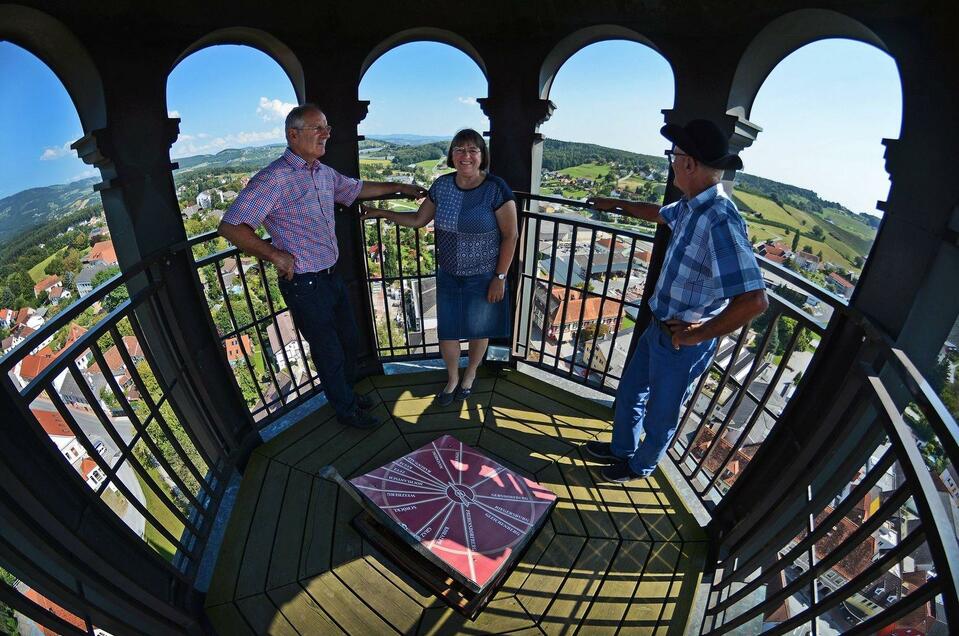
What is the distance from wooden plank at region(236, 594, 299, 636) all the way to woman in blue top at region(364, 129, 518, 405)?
184 cm

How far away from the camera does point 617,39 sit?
2912 mm

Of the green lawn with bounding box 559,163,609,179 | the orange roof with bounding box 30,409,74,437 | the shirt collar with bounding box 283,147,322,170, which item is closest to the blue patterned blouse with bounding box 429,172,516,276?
the green lawn with bounding box 559,163,609,179

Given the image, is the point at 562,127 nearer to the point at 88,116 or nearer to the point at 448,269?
the point at 448,269

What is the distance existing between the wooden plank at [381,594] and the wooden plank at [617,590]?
828 mm

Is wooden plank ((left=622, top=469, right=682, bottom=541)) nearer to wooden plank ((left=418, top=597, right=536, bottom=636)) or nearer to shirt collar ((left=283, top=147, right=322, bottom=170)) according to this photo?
wooden plank ((left=418, top=597, right=536, bottom=636))

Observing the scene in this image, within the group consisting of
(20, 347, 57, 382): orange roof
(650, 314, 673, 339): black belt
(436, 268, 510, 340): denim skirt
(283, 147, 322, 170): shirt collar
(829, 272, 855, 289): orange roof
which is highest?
(283, 147, 322, 170): shirt collar

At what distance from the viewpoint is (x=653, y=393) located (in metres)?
2.47

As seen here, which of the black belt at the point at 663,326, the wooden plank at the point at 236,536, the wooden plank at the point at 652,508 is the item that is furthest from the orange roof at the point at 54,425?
the black belt at the point at 663,326

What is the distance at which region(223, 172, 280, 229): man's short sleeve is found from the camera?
229 centimetres

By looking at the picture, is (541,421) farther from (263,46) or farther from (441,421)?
(263,46)

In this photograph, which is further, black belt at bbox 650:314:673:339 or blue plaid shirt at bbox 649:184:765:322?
black belt at bbox 650:314:673:339

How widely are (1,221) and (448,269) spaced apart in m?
2.75

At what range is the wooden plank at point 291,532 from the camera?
2326 millimetres

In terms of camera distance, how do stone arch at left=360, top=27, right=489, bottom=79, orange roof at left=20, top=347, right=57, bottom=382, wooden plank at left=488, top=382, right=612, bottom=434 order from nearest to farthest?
orange roof at left=20, top=347, right=57, bottom=382 < stone arch at left=360, top=27, right=489, bottom=79 < wooden plank at left=488, top=382, right=612, bottom=434
